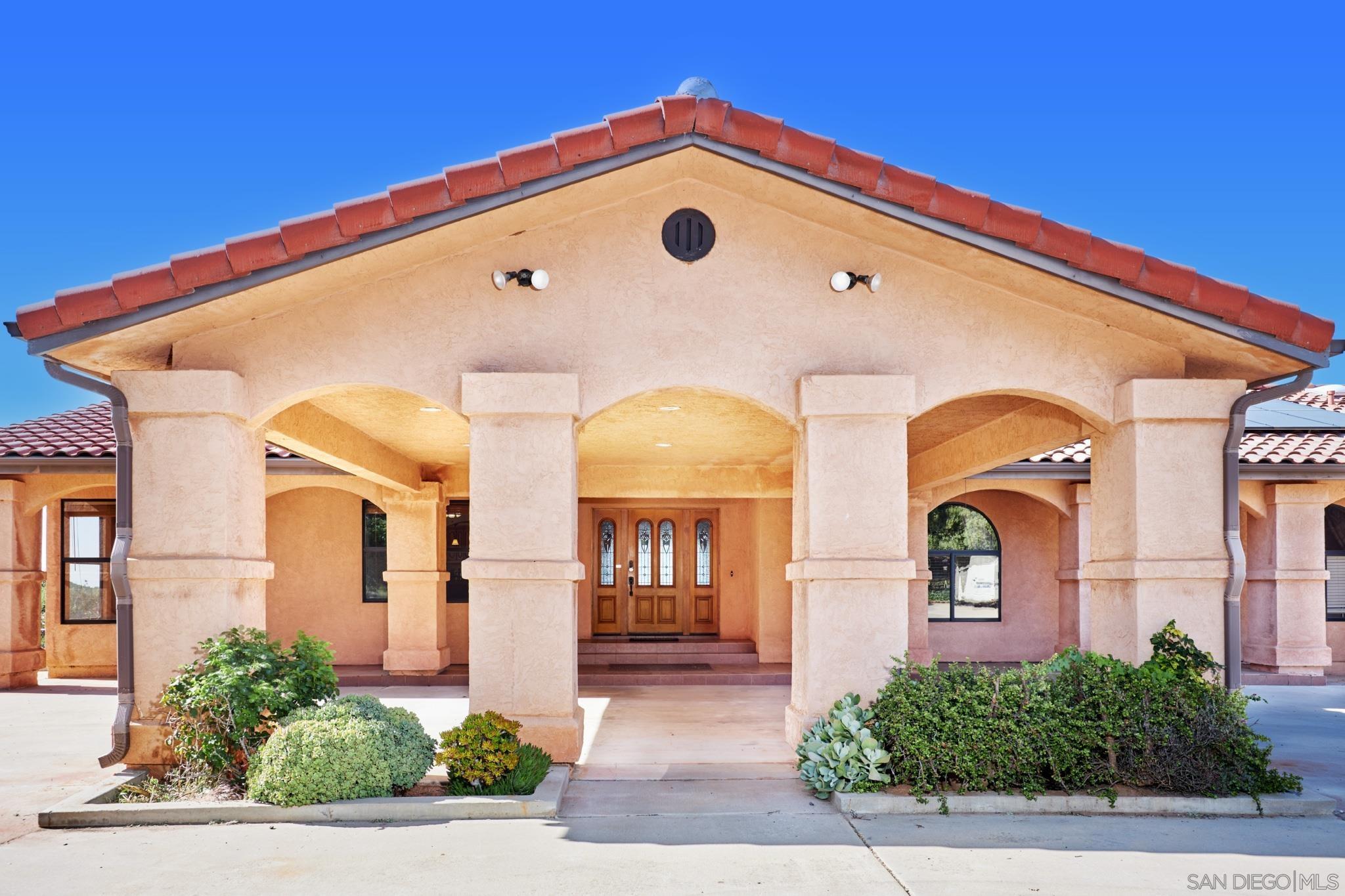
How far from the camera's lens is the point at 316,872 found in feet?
19.0

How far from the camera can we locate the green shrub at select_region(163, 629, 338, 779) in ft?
24.2

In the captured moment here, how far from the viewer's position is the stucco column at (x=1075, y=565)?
51.3ft

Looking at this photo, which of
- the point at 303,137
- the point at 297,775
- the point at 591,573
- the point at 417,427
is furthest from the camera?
the point at 303,137

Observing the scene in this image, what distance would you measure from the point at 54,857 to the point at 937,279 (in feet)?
23.0

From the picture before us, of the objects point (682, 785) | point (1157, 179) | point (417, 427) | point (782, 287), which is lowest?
point (682, 785)

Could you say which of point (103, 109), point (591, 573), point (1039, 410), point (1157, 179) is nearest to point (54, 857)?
point (1039, 410)

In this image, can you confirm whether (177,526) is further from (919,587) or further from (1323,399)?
(1323,399)

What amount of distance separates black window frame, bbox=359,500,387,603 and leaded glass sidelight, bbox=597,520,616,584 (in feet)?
11.8

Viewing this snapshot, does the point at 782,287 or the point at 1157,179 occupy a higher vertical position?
the point at 1157,179

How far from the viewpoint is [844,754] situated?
7.37 m

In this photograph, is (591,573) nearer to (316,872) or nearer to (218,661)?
(218,661)

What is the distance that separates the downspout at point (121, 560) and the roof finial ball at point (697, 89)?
15.4 feet

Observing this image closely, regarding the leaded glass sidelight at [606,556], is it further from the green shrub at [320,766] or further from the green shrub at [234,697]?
the green shrub at [320,766]

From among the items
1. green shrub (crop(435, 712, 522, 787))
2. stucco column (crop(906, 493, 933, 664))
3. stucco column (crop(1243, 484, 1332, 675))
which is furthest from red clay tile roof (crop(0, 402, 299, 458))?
stucco column (crop(1243, 484, 1332, 675))
